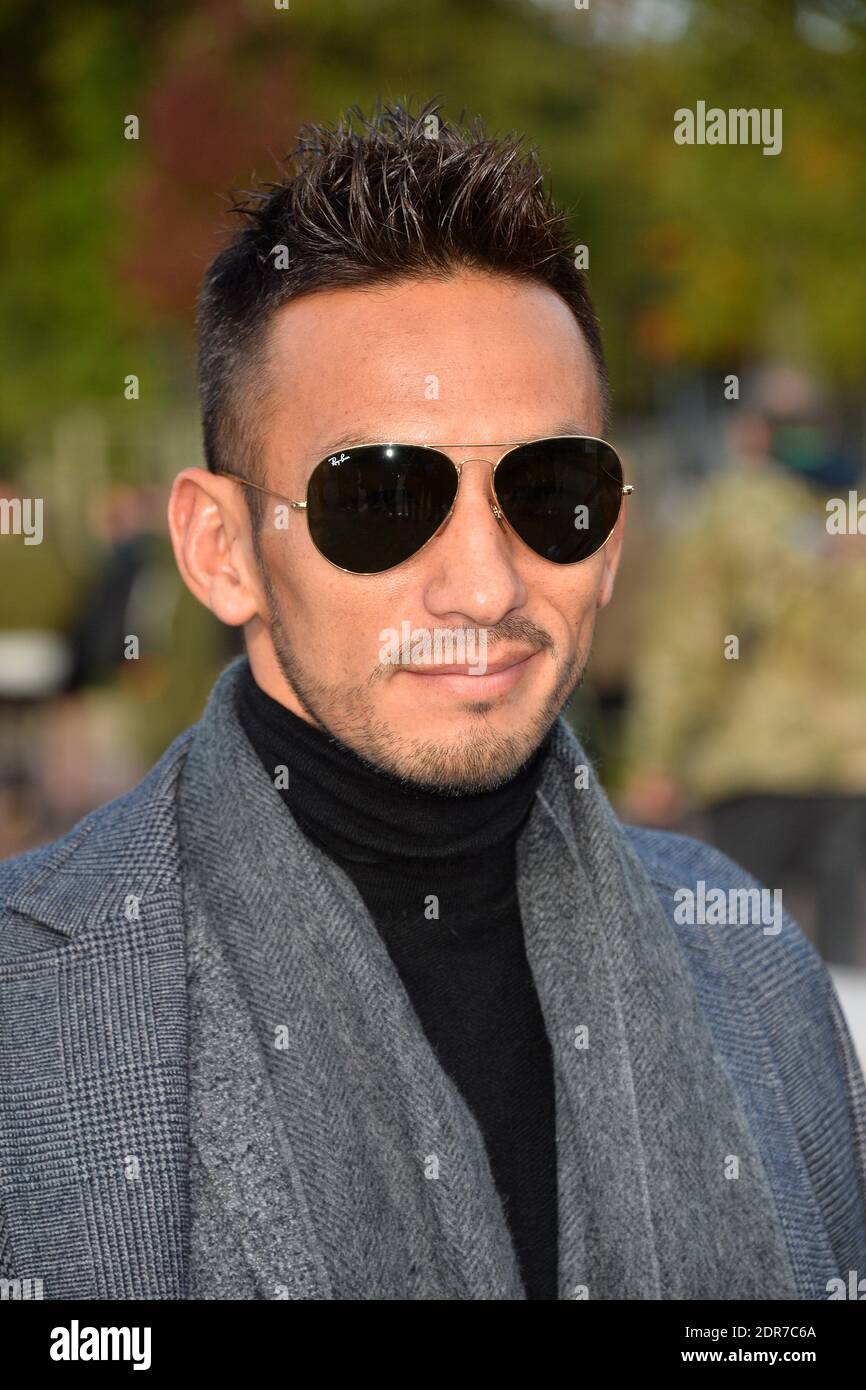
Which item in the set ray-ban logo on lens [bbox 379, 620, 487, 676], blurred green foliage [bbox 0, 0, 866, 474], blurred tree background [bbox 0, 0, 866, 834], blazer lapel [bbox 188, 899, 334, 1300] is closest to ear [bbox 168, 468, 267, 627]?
ray-ban logo on lens [bbox 379, 620, 487, 676]

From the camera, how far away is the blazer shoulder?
1992 mm

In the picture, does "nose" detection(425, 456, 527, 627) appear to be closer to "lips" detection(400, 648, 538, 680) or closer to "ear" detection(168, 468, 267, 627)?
"lips" detection(400, 648, 538, 680)

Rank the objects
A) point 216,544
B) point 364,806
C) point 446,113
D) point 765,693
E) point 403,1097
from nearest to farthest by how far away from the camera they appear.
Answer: point 403,1097 → point 364,806 → point 216,544 → point 765,693 → point 446,113

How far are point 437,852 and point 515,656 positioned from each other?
293 mm

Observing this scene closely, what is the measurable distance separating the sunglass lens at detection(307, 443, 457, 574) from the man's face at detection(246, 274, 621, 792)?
2 cm

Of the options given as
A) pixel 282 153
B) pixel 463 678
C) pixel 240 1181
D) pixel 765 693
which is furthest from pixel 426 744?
pixel 282 153

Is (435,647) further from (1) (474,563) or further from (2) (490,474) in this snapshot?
(2) (490,474)

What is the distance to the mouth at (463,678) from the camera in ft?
6.64

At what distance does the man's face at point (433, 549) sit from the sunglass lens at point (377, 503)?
2cm

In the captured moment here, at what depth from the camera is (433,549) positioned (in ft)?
6.66

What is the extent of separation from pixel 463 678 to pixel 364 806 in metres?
0.23

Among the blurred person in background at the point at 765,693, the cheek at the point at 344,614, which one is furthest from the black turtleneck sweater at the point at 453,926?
the blurred person in background at the point at 765,693

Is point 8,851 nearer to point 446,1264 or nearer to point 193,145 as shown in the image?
point 446,1264

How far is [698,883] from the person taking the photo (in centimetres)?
249
